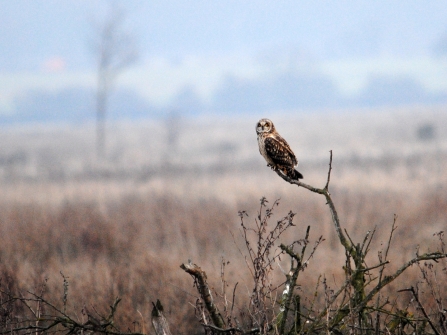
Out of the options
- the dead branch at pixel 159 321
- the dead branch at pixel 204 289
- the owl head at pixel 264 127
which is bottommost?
the dead branch at pixel 159 321

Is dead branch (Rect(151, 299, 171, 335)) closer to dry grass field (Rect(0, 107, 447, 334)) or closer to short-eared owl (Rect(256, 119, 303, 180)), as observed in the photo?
dry grass field (Rect(0, 107, 447, 334))

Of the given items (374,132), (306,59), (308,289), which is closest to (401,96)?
(306,59)

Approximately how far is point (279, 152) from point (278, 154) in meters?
0.02

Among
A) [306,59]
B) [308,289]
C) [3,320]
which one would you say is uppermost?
[306,59]

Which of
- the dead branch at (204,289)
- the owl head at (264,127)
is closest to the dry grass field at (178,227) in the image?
the dead branch at (204,289)

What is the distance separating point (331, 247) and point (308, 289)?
354cm

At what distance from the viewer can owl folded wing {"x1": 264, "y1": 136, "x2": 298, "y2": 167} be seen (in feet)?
15.5

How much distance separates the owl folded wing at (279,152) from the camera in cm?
473

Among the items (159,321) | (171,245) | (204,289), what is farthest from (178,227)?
(204,289)

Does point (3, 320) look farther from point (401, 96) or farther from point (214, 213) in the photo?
point (401, 96)

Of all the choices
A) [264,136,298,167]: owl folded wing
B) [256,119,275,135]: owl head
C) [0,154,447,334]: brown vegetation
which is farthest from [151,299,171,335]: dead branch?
[0,154,447,334]: brown vegetation

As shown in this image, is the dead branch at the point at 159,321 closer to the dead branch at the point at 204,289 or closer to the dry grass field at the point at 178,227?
the dry grass field at the point at 178,227

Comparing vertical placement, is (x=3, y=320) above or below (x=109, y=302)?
below

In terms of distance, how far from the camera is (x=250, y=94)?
6240 inches
